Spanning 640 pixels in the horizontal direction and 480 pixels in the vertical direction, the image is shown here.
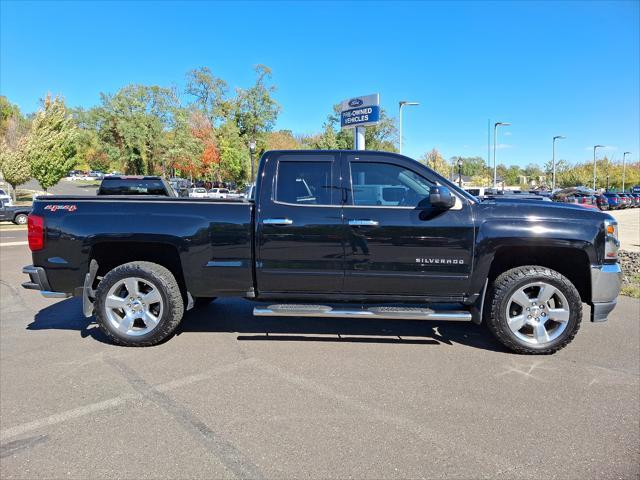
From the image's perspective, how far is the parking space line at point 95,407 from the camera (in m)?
2.99

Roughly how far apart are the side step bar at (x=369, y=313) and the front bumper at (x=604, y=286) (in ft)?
4.10

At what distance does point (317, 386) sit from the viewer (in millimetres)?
3672

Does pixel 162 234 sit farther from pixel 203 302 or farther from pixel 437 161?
pixel 437 161

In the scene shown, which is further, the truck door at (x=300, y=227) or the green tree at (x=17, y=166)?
the green tree at (x=17, y=166)

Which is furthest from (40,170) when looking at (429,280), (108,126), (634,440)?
(634,440)

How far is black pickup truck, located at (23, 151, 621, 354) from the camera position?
169 inches

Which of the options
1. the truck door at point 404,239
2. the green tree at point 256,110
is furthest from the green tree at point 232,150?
the truck door at point 404,239

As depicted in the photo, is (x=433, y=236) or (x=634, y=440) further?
(x=433, y=236)

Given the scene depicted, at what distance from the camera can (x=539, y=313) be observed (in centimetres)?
438

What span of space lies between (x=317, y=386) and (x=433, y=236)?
5.98 ft

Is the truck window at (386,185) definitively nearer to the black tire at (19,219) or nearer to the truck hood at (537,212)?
the truck hood at (537,212)

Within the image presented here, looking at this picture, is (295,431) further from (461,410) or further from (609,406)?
(609,406)

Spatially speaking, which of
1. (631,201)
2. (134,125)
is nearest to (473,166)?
(631,201)

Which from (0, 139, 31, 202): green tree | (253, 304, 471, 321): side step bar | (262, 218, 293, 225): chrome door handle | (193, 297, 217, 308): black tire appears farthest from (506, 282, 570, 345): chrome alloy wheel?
(0, 139, 31, 202): green tree
